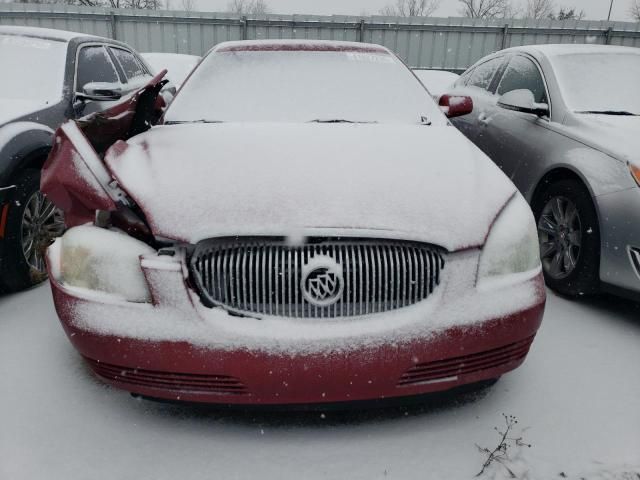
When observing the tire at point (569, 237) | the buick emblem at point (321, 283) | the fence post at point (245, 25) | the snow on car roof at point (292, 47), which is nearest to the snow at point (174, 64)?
the fence post at point (245, 25)

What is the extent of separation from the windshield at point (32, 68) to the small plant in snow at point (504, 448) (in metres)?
3.24

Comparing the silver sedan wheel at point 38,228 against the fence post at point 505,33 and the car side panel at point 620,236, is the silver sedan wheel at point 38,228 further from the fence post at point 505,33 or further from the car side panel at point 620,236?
the fence post at point 505,33

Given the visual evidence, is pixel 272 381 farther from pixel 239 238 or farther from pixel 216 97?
pixel 216 97

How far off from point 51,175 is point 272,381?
3.75ft

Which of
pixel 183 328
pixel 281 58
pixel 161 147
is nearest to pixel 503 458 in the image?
pixel 183 328

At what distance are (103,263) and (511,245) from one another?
4.73ft

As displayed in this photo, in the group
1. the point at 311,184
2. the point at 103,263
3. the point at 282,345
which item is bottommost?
the point at 282,345

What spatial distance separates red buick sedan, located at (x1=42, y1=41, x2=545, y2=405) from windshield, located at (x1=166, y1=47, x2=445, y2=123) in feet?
2.51

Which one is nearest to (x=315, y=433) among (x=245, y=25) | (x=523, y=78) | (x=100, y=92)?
(x=100, y=92)

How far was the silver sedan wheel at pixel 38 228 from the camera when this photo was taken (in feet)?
10.0

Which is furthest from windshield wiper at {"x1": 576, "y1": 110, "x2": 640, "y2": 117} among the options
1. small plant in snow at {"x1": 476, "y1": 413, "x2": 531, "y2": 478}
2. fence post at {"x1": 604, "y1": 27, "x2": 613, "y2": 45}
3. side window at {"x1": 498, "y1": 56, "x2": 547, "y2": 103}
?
fence post at {"x1": 604, "y1": 27, "x2": 613, "y2": 45}

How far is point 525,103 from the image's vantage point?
3699mm

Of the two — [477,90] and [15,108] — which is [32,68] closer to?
[15,108]

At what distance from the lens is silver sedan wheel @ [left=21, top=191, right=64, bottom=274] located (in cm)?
306
